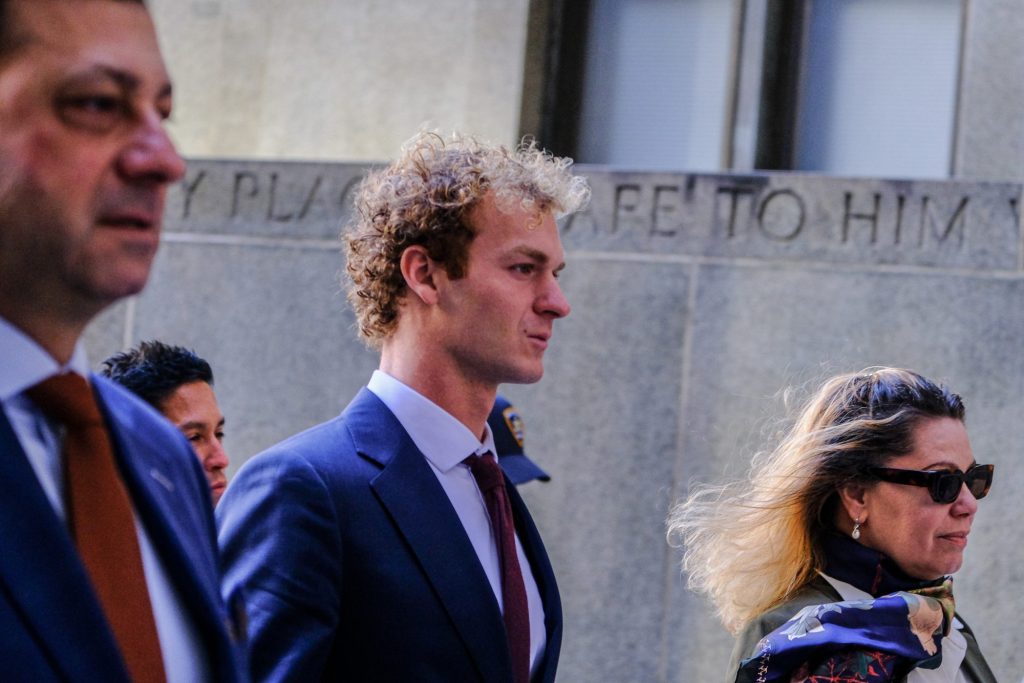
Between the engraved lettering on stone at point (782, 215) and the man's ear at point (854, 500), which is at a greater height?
the engraved lettering on stone at point (782, 215)

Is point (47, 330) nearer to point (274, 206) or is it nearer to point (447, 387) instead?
point (447, 387)

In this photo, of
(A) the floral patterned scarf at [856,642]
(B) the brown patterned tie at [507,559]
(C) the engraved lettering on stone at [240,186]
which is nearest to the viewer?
(B) the brown patterned tie at [507,559]

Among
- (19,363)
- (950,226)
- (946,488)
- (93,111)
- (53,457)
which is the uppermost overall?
(950,226)

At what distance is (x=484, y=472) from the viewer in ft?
9.82

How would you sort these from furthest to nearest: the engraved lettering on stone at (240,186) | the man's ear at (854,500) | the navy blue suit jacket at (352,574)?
the engraved lettering on stone at (240,186)
the man's ear at (854,500)
the navy blue suit jacket at (352,574)

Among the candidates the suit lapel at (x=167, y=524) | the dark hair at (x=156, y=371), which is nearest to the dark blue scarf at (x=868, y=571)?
the dark hair at (x=156, y=371)

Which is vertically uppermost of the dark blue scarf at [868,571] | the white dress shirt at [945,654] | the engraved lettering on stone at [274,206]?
the engraved lettering on stone at [274,206]

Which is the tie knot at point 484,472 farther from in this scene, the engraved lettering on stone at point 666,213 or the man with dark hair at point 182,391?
the engraved lettering on stone at point 666,213

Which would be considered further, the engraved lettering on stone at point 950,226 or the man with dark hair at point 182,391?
the engraved lettering on stone at point 950,226

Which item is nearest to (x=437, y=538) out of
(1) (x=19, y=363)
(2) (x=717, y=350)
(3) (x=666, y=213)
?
(1) (x=19, y=363)

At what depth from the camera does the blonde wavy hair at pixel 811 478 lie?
354 cm

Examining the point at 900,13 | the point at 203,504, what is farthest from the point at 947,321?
the point at 203,504

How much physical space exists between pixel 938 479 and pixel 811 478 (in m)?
0.32

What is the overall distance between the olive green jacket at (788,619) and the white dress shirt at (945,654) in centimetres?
2
